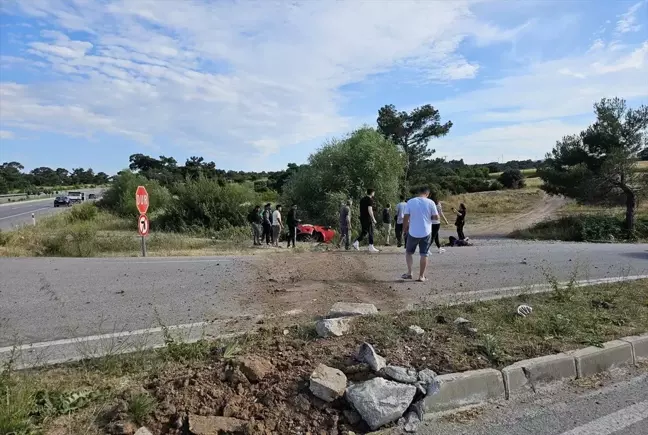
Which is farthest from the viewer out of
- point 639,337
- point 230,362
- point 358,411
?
point 639,337

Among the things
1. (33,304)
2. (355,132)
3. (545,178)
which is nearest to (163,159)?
(355,132)

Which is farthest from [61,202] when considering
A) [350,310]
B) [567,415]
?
[567,415]

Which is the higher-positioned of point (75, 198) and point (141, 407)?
point (75, 198)

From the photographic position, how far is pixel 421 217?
27.2 feet

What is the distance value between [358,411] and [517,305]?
3.37m

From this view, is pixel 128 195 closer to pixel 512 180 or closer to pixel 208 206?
pixel 208 206

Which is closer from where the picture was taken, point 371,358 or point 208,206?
point 371,358

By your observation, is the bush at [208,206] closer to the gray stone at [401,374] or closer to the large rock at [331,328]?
the large rock at [331,328]

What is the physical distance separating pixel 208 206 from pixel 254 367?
2685 cm

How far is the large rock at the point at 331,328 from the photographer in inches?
183

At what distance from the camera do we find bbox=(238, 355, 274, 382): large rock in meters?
3.72

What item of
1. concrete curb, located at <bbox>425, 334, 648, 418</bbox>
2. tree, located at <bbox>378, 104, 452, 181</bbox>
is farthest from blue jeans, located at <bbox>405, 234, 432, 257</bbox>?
tree, located at <bbox>378, 104, 452, 181</bbox>

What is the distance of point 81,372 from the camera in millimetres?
3953

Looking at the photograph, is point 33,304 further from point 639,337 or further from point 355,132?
point 355,132
